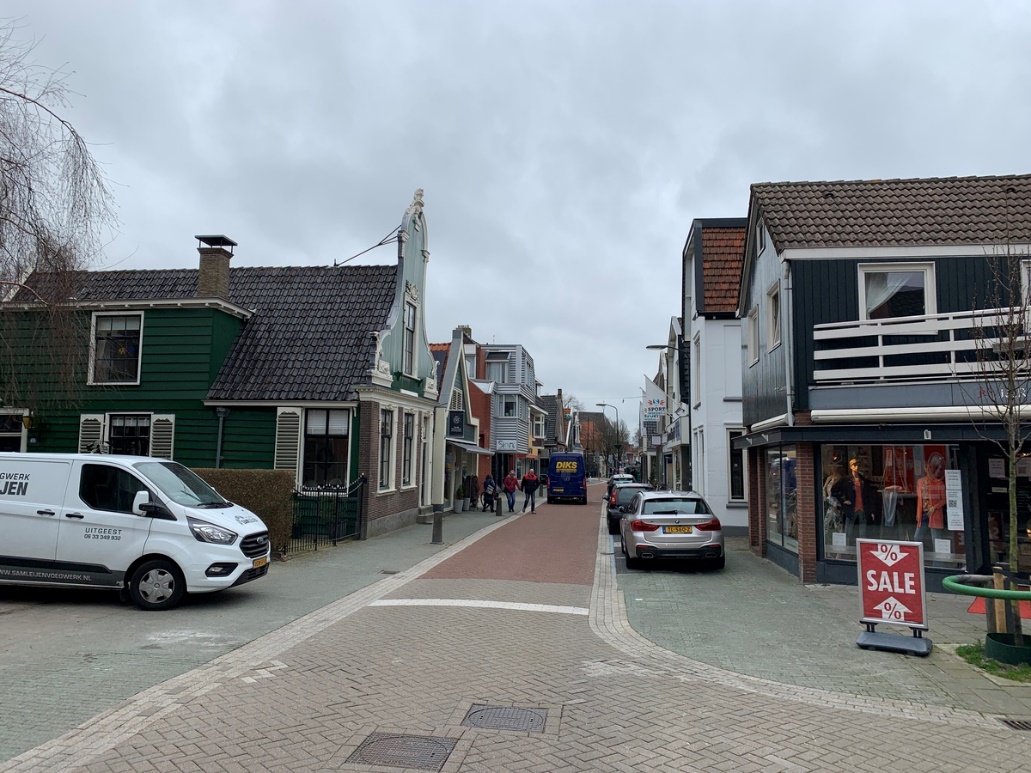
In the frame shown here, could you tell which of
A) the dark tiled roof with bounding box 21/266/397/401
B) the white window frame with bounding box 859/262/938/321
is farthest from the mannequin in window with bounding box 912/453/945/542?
the dark tiled roof with bounding box 21/266/397/401

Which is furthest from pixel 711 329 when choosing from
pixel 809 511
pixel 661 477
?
pixel 661 477

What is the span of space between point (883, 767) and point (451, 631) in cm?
484

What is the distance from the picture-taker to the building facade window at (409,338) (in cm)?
2200

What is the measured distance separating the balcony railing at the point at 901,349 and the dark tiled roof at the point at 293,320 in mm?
10862

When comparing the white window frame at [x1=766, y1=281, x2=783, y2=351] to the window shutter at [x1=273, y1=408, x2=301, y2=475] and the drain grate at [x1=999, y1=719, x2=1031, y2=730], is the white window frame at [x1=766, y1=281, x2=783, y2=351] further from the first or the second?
the window shutter at [x1=273, y1=408, x2=301, y2=475]

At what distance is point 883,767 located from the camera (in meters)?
4.93

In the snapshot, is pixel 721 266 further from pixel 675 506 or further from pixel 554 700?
pixel 554 700

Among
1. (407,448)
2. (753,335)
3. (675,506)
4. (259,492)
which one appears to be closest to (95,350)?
(407,448)

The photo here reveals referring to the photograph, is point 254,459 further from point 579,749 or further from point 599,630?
point 579,749

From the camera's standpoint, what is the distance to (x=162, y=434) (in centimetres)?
1958

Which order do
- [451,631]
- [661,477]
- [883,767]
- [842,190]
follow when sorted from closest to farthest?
[883,767] → [451,631] → [842,190] → [661,477]

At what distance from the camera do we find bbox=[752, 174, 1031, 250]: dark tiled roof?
12.6 metres

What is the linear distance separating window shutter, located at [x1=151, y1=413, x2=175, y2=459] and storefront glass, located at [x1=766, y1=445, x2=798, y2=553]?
14.4 meters

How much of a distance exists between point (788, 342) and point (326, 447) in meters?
11.3
